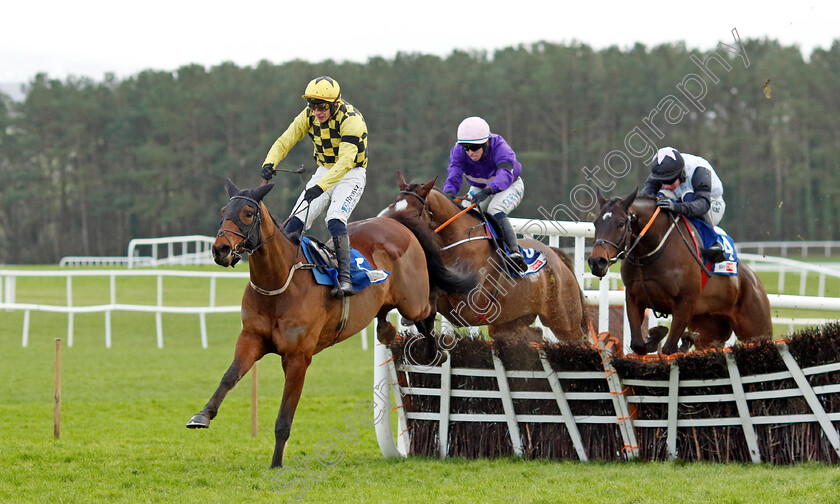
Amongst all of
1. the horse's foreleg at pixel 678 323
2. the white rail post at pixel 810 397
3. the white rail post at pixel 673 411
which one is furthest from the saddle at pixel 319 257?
the white rail post at pixel 810 397

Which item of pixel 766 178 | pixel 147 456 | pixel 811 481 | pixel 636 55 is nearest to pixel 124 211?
pixel 636 55

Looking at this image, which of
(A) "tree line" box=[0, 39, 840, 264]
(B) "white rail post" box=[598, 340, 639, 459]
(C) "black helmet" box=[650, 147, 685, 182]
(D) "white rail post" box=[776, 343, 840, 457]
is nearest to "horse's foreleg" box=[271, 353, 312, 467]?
(B) "white rail post" box=[598, 340, 639, 459]

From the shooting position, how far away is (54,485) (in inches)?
220

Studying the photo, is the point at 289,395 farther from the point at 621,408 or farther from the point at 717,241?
the point at 717,241

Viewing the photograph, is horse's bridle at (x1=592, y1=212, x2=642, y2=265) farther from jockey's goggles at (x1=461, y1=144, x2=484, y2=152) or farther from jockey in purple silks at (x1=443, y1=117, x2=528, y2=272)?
jockey's goggles at (x1=461, y1=144, x2=484, y2=152)

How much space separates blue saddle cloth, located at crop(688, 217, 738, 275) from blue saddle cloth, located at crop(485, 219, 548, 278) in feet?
4.13

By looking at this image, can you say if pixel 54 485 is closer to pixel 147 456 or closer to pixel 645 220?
pixel 147 456

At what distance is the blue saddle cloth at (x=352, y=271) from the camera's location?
6.20 meters

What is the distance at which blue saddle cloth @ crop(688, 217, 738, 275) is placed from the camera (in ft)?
23.5

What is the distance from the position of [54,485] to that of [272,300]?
5.55 ft

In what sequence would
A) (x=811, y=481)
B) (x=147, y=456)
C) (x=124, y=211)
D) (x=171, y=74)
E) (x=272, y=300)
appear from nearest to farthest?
1. (x=811, y=481)
2. (x=272, y=300)
3. (x=147, y=456)
4. (x=124, y=211)
5. (x=171, y=74)

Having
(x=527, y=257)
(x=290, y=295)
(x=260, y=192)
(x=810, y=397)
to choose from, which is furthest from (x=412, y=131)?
(x=810, y=397)

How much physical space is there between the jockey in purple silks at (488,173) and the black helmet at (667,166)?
1083 millimetres

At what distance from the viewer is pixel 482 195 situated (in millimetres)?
7418
